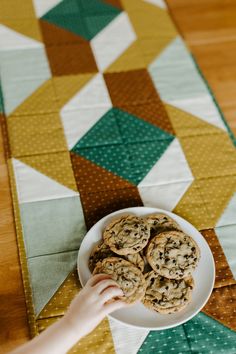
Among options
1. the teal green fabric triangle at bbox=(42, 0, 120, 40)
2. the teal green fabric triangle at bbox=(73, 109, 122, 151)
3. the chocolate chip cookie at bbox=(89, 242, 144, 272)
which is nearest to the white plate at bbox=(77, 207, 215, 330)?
the chocolate chip cookie at bbox=(89, 242, 144, 272)

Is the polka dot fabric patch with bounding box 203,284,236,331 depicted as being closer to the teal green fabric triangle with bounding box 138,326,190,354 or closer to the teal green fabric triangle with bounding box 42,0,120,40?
the teal green fabric triangle with bounding box 138,326,190,354

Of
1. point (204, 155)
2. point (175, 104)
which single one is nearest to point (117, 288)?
point (204, 155)

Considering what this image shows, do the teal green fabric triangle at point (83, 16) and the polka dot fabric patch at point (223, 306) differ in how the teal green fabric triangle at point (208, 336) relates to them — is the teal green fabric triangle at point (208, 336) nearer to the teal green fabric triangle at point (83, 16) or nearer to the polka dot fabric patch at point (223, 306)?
the polka dot fabric patch at point (223, 306)

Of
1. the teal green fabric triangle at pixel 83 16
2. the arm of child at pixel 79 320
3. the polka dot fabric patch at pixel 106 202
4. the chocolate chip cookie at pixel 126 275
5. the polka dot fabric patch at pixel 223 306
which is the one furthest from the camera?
the teal green fabric triangle at pixel 83 16

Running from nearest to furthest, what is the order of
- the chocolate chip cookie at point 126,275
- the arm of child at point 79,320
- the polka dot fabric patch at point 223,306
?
the arm of child at point 79,320
the chocolate chip cookie at point 126,275
the polka dot fabric patch at point 223,306

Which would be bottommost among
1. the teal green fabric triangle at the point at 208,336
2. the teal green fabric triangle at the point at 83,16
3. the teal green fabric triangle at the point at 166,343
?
the teal green fabric triangle at the point at 208,336

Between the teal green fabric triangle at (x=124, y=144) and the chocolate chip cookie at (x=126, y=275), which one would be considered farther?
the teal green fabric triangle at (x=124, y=144)

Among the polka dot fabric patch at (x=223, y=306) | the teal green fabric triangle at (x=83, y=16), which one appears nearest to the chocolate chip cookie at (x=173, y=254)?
the polka dot fabric patch at (x=223, y=306)
